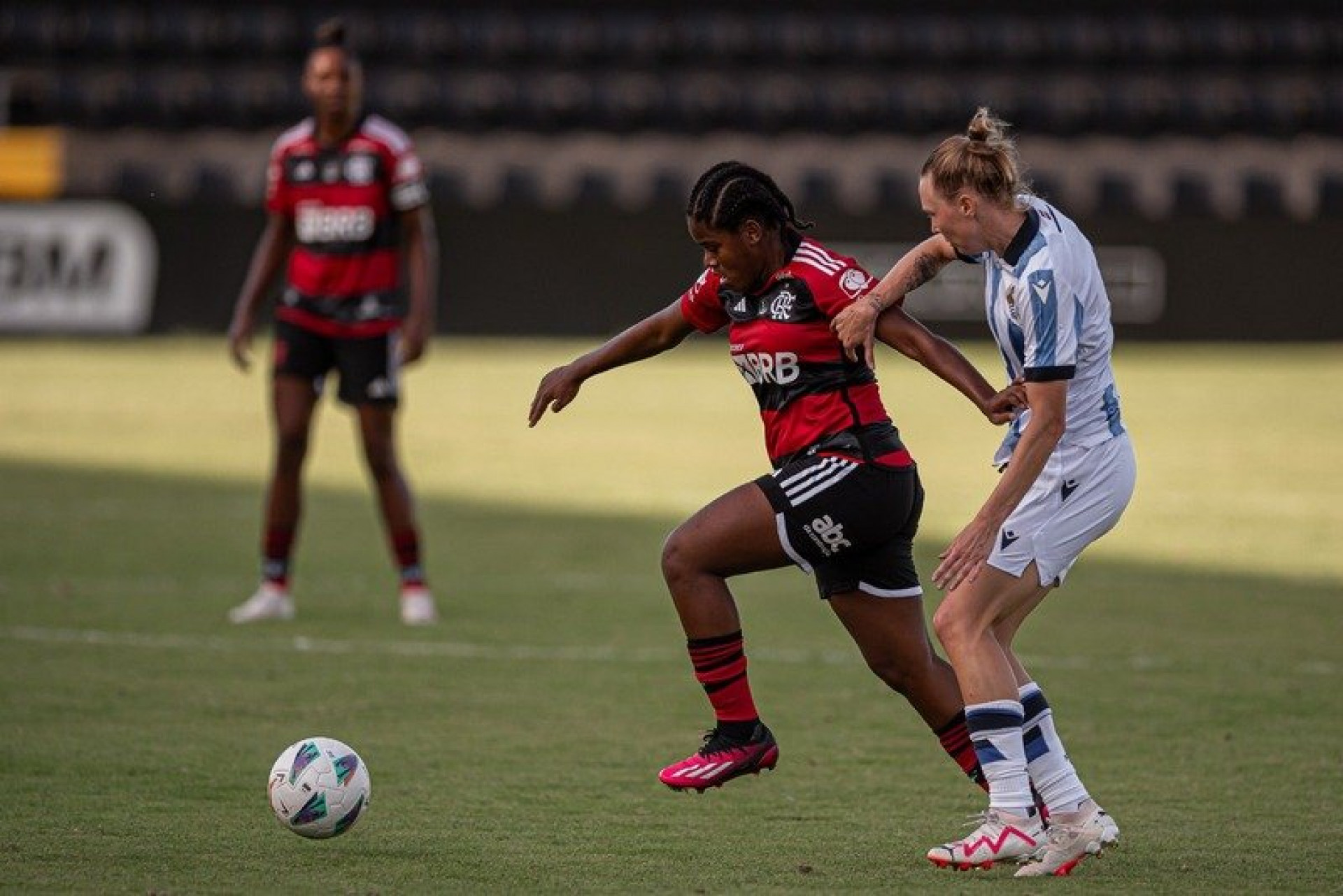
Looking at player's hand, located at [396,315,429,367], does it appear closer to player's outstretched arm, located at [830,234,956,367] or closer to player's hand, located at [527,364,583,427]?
player's hand, located at [527,364,583,427]

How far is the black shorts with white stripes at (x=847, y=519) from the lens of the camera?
5129 millimetres

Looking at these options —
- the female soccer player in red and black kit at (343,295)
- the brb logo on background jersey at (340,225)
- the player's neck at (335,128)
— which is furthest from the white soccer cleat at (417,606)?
the player's neck at (335,128)

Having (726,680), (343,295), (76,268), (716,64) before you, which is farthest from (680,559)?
(716,64)

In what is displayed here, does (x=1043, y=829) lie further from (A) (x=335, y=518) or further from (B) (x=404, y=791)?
(A) (x=335, y=518)

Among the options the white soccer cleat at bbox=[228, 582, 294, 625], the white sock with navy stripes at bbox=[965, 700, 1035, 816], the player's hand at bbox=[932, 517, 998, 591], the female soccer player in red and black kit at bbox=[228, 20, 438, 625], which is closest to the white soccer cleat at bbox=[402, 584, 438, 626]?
the female soccer player in red and black kit at bbox=[228, 20, 438, 625]

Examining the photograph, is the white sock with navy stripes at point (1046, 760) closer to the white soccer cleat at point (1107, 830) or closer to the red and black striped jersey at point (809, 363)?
the white soccer cleat at point (1107, 830)

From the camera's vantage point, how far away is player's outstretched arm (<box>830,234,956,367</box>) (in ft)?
16.5

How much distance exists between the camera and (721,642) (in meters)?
5.28

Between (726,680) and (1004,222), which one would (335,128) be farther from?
(1004,222)

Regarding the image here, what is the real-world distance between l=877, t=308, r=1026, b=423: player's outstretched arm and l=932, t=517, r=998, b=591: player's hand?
0.31m

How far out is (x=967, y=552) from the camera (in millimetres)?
4773

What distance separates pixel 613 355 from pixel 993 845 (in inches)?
63.8

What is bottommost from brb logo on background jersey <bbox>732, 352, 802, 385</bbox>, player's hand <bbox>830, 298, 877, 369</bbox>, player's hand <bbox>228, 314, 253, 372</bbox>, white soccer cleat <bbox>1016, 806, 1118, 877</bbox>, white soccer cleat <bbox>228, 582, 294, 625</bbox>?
white soccer cleat <bbox>228, 582, 294, 625</bbox>

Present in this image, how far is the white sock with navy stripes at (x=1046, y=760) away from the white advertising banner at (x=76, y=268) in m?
18.8
